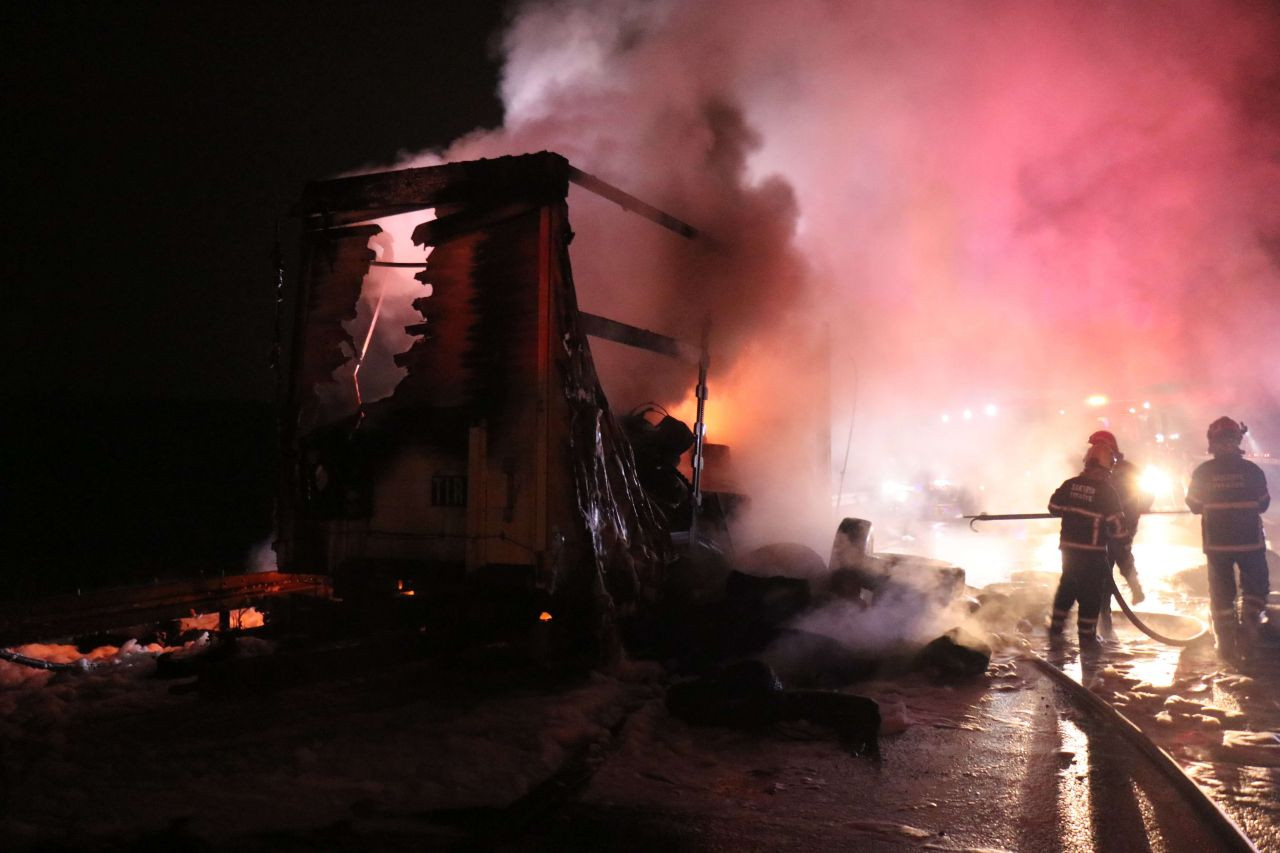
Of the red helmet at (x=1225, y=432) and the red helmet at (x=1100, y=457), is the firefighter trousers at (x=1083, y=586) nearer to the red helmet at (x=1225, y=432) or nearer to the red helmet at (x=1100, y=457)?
the red helmet at (x=1100, y=457)

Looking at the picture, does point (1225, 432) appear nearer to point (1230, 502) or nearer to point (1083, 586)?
point (1230, 502)

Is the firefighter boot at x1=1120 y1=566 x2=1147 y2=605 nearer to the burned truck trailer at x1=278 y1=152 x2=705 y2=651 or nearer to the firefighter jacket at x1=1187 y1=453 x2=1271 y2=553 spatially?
the firefighter jacket at x1=1187 y1=453 x2=1271 y2=553

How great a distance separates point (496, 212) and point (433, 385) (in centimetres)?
125

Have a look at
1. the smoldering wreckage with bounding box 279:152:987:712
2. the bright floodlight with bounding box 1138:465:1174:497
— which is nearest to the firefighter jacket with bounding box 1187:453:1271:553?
the smoldering wreckage with bounding box 279:152:987:712

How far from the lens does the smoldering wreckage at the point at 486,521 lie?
15.5ft

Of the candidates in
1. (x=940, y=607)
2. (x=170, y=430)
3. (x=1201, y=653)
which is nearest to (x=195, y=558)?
(x=170, y=430)

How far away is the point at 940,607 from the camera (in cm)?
652

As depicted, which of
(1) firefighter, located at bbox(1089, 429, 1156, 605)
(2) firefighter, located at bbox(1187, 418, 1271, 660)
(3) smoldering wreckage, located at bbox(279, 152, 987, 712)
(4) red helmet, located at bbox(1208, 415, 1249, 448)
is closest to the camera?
(3) smoldering wreckage, located at bbox(279, 152, 987, 712)

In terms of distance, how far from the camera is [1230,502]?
6215mm

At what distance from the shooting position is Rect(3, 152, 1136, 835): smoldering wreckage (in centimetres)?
471

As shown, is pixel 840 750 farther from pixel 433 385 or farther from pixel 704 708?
pixel 433 385

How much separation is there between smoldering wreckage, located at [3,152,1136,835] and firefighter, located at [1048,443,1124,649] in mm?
1337

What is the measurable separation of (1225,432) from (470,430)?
20.5 feet

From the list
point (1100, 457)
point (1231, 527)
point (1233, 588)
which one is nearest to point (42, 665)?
point (1100, 457)
